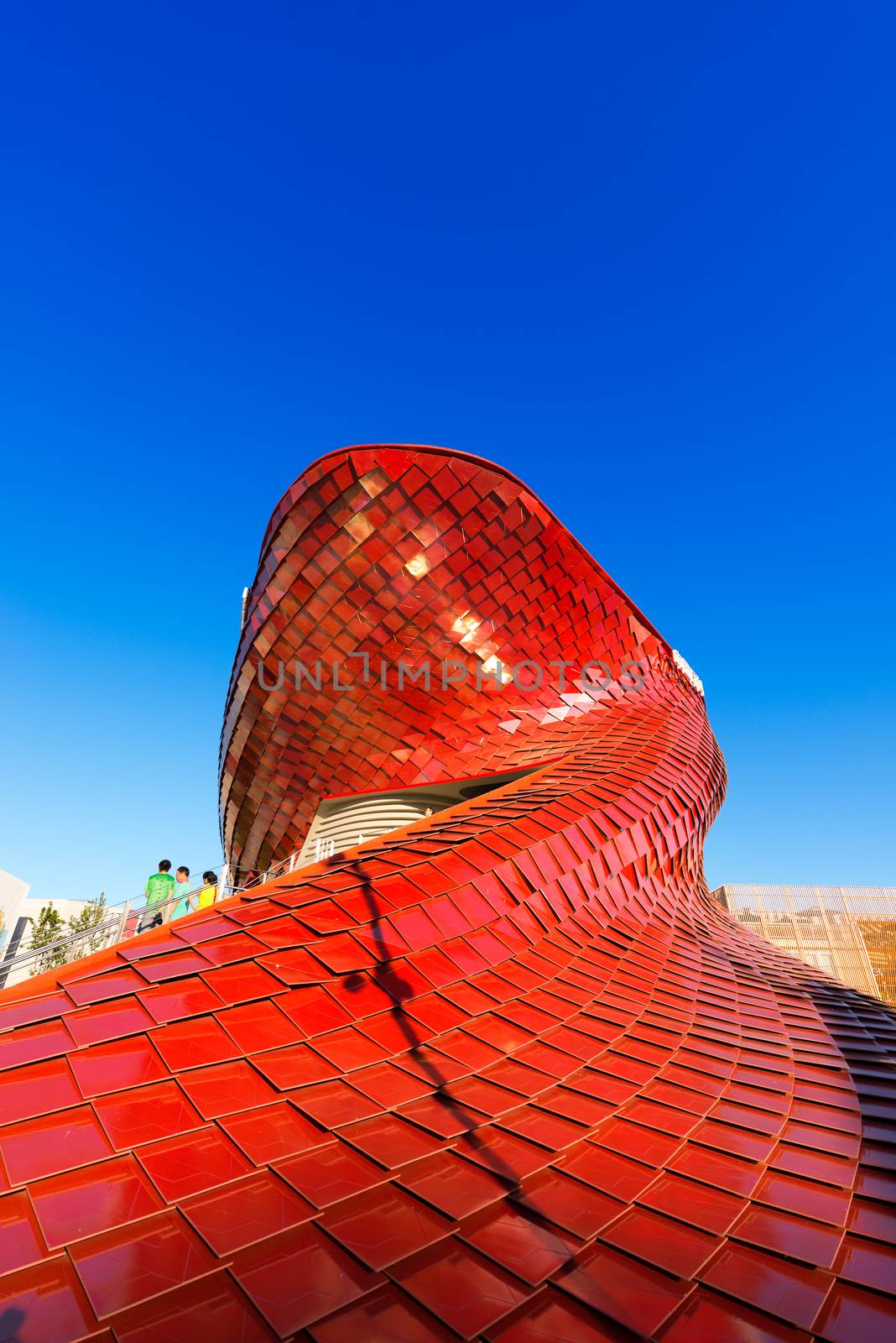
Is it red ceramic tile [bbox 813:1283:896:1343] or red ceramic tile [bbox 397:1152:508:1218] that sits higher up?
red ceramic tile [bbox 397:1152:508:1218]

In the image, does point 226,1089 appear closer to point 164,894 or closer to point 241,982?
point 241,982

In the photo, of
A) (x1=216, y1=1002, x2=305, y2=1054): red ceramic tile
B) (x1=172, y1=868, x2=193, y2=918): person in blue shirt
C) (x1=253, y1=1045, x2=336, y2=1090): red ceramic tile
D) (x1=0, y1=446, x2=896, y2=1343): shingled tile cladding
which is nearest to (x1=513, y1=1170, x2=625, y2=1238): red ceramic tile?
(x1=0, y1=446, x2=896, y2=1343): shingled tile cladding

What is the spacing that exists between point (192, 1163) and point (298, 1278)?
0.66 metres

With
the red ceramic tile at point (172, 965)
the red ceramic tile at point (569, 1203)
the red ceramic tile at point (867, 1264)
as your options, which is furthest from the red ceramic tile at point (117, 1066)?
the red ceramic tile at point (867, 1264)

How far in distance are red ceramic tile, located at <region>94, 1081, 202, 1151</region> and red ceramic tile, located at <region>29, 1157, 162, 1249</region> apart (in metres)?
0.12

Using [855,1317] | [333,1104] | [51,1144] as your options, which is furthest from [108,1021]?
[855,1317]

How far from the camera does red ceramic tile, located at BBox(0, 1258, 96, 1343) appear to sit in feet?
6.10

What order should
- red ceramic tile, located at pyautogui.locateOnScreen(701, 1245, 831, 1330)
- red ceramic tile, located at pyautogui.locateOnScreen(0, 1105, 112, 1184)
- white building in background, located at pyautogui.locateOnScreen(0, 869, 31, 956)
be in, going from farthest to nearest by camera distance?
white building in background, located at pyautogui.locateOnScreen(0, 869, 31, 956), red ceramic tile, located at pyautogui.locateOnScreen(0, 1105, 112, 1184), red ceramic tile, located at pyautogui.locateOnScreen(701, 1245, 831, 1330)

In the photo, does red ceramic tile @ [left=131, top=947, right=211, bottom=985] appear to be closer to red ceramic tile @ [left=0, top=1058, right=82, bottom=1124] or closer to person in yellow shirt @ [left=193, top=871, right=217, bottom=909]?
red ceramic tile @ [left=0, top=1058, right=82, bottom=1124]

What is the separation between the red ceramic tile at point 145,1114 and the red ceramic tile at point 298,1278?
2.25ft

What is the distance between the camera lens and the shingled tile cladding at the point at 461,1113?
7.00ft

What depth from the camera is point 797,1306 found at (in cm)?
221

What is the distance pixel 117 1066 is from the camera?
2932 millimetres

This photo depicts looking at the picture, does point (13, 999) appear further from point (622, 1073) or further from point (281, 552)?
point (281, 552)
